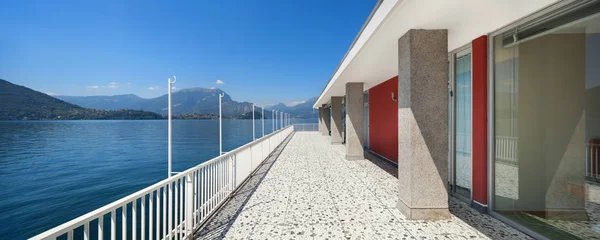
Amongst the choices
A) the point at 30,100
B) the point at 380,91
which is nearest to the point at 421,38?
the point at 380,91

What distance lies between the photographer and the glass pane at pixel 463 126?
3916mm

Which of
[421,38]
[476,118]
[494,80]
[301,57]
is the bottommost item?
[476,118]

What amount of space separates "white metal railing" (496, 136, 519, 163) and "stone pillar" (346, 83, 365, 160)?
493 centimetres

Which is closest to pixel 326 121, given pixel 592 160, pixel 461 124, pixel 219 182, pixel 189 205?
pixel 461 124

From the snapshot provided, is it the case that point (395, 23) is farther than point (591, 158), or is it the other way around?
point (395, 23)

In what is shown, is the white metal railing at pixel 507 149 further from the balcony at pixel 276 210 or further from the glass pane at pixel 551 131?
the balcony at pixel 276 210

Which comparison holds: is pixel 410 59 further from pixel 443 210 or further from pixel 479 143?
pixel 443 210

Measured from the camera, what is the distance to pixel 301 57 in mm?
41625

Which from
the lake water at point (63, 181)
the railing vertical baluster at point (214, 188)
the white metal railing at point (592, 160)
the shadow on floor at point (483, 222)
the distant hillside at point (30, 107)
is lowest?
the lake water at point (63, 181)

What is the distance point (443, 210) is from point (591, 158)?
1.56 m

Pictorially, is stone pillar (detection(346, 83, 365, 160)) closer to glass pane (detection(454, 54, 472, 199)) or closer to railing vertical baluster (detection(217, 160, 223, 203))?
glass pane (detection(454, 54, 472, 199))

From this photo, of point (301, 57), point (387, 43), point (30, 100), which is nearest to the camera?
point (387, 43)

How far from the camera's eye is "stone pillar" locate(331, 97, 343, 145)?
1304 centimetres

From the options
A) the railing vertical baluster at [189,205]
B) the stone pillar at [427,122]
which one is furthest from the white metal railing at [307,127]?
the railing vertical baluster at [189,205]
